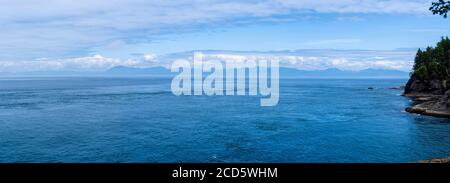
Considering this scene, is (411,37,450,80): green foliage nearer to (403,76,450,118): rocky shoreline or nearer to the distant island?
the distant island

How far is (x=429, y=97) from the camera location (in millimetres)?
144125

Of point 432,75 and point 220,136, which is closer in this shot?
point 220,136

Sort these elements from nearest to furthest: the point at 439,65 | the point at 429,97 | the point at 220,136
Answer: the point at 220,136, the point at 429,97, the point at 439,65

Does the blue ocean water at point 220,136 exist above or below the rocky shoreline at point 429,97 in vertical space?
below

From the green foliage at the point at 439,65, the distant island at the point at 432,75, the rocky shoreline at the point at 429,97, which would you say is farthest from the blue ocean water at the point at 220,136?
the green foliage at the point at 439,65

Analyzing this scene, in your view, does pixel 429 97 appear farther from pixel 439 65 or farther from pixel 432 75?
pixel 439 65

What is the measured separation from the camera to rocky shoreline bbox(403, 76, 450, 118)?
326 ft

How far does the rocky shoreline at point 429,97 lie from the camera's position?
99.4m

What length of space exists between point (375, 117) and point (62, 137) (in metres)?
74.6

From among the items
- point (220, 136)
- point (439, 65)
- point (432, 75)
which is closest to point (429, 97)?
point (432, 75)

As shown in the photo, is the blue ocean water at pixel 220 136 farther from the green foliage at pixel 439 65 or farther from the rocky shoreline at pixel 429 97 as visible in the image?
the green foliage at pixel 439 65

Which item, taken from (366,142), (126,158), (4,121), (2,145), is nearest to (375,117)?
Answer: (366,142)

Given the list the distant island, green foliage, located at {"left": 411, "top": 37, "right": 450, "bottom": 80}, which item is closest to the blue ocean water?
the distant island
